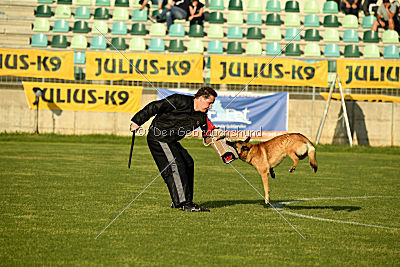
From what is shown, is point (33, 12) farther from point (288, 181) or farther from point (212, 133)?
point (212, 133)

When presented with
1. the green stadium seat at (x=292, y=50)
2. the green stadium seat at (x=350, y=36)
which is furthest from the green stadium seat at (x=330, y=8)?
the green stadium seat at (x=292, y=50)

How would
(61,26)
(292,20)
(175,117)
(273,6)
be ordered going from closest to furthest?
(175,117)
(61,26)
(292,20)
(273,6)

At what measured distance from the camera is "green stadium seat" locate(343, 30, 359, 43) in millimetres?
29438

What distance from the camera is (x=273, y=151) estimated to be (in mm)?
9359

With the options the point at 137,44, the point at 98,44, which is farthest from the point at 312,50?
the point at 98,44

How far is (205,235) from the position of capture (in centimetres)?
720

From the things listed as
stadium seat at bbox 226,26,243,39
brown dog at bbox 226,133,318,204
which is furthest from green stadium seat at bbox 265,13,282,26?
brown dog at bbox 226,133,318,204

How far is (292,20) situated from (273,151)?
2205 centimetres

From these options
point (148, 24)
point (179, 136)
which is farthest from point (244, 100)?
point (179, 136)

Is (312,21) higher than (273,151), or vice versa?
(312,21)

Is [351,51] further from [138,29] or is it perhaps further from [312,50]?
[138,29]

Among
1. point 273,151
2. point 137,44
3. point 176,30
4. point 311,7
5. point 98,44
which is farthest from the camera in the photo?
point 311,7

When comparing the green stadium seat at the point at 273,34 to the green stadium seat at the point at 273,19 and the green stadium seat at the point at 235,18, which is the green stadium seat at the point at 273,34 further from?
the green stadium seat at the point at 235,18

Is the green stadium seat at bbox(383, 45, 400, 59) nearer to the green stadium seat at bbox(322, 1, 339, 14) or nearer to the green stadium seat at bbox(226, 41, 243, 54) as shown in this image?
the green stadium seat at bbox(322, 1, 339, 14)
